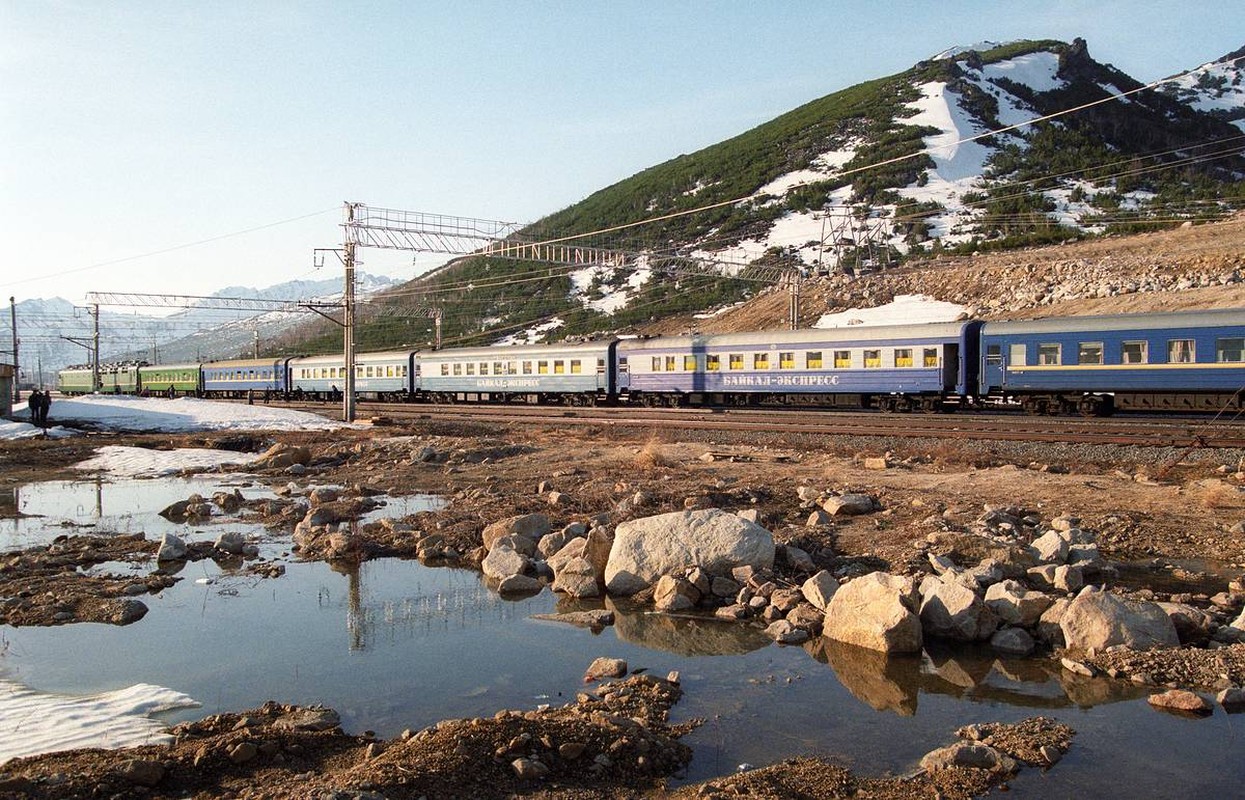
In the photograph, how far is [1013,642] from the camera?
7703mm

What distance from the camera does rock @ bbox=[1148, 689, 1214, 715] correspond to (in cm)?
640

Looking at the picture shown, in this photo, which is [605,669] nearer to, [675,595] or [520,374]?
[675,595]

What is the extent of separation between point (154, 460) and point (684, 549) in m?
18.5

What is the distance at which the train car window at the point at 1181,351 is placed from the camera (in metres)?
22.7

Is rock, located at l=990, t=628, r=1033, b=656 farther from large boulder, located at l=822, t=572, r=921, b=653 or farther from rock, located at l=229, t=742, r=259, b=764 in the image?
rock, located at l=229, t=742, r=259, b=764

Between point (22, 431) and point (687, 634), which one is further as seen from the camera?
point (22, 431)

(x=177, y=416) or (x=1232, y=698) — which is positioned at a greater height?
(x=177, y=416)

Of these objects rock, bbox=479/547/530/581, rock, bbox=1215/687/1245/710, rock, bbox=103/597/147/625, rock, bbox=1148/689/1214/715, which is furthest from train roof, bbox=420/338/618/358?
rock, bbox=1215/687/1245/710

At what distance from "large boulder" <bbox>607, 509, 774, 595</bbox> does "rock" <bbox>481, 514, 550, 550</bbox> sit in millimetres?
1975

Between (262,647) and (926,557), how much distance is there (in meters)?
6.88

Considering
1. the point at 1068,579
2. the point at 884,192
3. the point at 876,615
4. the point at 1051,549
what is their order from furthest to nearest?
the point at 884,192 < the point at 1051,549 < the point at 1068,579 < the point at 876,615

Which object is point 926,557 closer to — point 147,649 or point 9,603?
point 147,649

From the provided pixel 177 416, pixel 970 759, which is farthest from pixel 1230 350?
pixel 177 416

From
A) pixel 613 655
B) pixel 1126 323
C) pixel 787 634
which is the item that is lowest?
pixel 613 655
